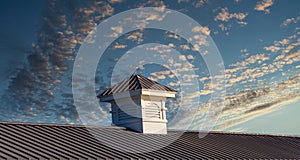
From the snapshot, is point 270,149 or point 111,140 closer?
point 111,140

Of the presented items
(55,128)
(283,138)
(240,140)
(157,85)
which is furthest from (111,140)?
(283,138)

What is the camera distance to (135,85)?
86.1ft

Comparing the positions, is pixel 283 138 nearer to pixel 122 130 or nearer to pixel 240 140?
pixel 240 140

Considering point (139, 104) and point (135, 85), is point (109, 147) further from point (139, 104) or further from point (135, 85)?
point (135, 85)

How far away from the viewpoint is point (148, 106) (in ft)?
85.7

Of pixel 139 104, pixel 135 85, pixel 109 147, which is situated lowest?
pixel 109 147

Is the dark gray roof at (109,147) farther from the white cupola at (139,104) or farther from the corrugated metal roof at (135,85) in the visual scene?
the corrugated metal roof at (135,85)

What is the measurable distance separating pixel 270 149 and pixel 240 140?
6.53 ft

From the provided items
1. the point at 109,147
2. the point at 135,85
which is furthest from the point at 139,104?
the point at 109,147

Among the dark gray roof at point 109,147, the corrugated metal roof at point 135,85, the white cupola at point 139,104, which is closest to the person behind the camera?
the dark gray roof at point 109,147

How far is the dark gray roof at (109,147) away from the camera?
679 inches

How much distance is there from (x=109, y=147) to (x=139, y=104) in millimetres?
6190

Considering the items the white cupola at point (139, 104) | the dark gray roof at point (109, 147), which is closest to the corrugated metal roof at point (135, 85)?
the white cupola at point (139, 104)

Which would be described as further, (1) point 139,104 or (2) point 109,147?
(1) point 139,104
